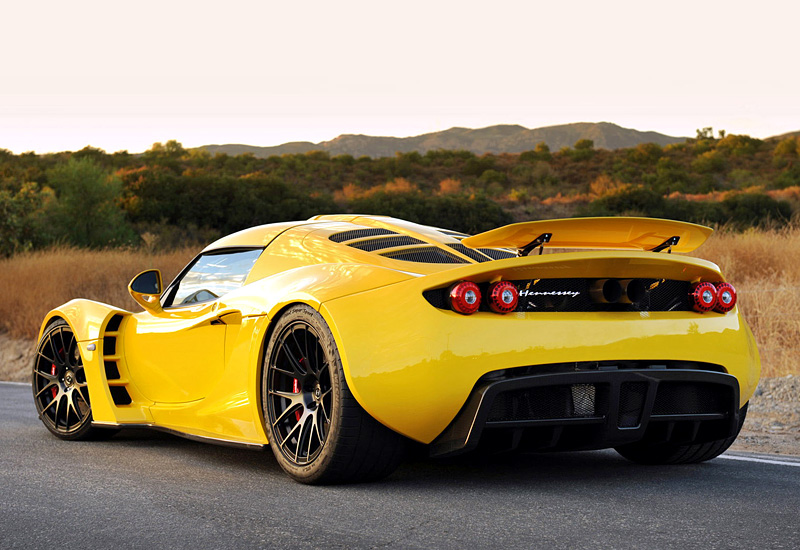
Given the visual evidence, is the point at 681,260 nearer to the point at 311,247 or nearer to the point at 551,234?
the point at 551,234

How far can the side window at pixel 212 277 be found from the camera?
543 centimetres

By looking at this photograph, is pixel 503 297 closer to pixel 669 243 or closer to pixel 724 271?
pixel 669 243

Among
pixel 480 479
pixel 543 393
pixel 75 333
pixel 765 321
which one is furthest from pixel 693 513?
pixel 765 321

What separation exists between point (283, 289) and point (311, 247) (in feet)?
1.34

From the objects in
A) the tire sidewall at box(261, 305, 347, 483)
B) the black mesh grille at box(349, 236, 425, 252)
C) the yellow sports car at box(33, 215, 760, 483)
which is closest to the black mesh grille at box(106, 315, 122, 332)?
the yellow sports car at box(33, 215, 760, 483)

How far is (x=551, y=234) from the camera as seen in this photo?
4.39 meters

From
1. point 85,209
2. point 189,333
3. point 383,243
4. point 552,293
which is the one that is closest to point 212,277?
point 189,333

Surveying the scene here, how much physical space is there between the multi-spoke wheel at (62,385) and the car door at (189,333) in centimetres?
52

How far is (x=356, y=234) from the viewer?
5.13 m

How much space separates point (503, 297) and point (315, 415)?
3.36 ft

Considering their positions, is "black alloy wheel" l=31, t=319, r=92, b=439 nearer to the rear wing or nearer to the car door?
the car door

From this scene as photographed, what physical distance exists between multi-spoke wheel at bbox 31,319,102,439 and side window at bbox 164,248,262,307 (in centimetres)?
85

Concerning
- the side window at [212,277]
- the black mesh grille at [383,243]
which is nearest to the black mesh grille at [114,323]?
the side window at [212,277]

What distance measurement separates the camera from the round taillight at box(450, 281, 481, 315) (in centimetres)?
Result: 410
